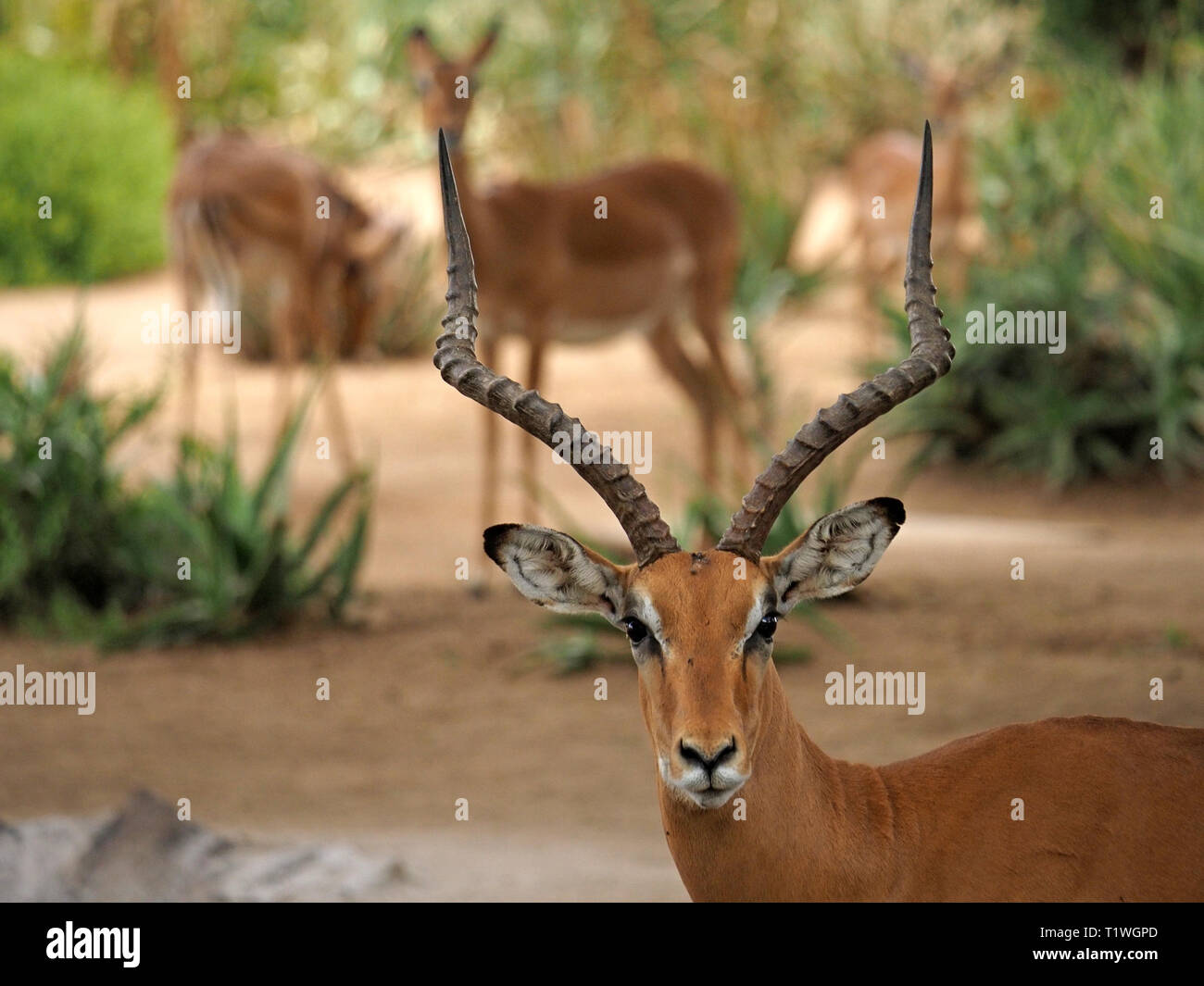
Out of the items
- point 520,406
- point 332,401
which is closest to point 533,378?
point 332,401

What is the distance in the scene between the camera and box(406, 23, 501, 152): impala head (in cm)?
991

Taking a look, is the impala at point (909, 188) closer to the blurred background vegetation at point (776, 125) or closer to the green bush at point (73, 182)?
the blurred background vegetation at point (776, 125)

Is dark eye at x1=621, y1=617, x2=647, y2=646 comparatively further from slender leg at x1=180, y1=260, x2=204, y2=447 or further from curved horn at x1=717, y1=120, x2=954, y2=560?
slender leg at x1=180, y1=260, x2=204, y2=447

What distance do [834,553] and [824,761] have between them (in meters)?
0.47

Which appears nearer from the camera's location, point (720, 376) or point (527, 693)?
point (527, 693)

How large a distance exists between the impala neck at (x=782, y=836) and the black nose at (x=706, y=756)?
278mm

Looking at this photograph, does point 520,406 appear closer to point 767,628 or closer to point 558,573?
point 558,573

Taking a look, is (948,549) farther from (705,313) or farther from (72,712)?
(72,712)

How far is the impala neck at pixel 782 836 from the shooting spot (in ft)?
11.7

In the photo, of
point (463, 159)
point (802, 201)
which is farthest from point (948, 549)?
point (802, 201)

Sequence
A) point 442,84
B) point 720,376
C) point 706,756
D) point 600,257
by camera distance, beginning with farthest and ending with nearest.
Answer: point 720,376 < point 600,257 < point 442,84 < point 706,756

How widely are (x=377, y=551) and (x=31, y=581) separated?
232 cm

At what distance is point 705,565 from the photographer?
3.56m

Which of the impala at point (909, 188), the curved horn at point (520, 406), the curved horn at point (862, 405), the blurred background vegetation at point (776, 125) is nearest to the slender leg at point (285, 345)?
the blurred background vegetation at point (776, 125)
